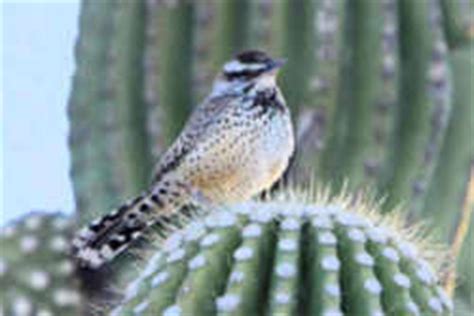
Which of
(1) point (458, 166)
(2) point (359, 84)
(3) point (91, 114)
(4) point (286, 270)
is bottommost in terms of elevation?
(1) point (458, 166)

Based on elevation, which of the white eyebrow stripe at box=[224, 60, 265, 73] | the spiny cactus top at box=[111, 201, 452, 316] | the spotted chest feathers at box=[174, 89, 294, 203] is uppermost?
the spiny cactus top at box=[111, 201, 452, 316]

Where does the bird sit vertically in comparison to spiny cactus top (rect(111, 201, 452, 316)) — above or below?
below

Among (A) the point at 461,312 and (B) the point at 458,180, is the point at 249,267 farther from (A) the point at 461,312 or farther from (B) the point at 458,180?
(B) the point at 458,180

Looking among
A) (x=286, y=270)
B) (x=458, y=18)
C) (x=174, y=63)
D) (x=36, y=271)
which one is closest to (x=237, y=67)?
(x=174, y=63)

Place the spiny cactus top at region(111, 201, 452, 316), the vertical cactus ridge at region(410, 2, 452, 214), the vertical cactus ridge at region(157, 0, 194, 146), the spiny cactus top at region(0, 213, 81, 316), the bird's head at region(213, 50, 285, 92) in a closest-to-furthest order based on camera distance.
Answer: the spiny cactus top at region(111, 201, 452, 316) → the spiny cactus top at region(0, 213, 81, 316) → the bird's head at region(213, 50, 285, 92) → the vertical cactus ridge at region(157, 0, 194, 146) → the vertical cactus ridge at region(410, 2, 452, 214)

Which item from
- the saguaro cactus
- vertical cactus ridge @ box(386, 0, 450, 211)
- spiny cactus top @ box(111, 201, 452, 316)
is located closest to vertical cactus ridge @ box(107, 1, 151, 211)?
the saguaro cactus

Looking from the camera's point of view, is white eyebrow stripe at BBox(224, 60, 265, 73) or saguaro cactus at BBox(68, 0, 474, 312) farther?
saguaro cactus at BBox(68, 0, 474, 312)

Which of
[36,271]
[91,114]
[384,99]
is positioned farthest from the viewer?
[91,114]

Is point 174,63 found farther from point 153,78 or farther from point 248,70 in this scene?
point 248,70

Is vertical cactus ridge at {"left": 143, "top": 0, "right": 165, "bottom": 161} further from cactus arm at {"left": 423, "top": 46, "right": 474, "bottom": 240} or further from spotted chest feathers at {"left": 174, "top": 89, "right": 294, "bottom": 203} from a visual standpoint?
cactus arm at {"left": 423, "top": 46, "right": 474, "bottom": 240}
